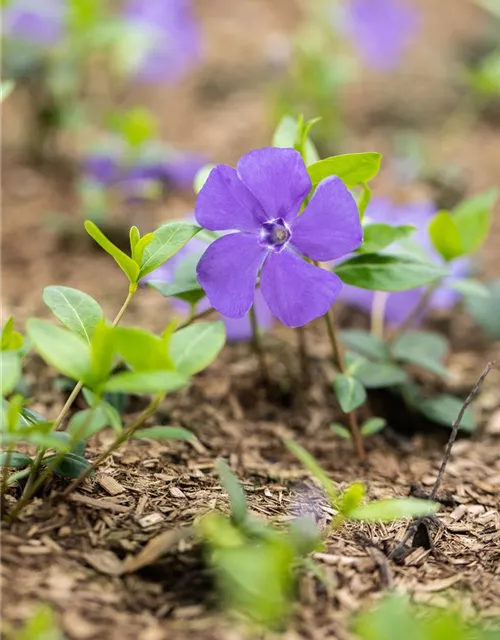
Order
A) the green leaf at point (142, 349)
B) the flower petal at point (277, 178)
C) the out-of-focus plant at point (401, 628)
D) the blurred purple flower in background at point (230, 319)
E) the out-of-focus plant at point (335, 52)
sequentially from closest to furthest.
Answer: the out-of-focus plant at point (401, 628), the green leaf at point (142, 349), the flower petal at point (277, 178), the blurred purple flower in background at point (230, 319), the out-of-focus plant at point (335, 52)

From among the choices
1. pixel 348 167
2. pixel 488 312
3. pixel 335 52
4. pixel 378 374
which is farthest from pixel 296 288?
pixel 335 52

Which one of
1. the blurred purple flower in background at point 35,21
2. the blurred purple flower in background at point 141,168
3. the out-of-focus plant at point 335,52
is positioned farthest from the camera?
the out-of-focus plant at point 335,52

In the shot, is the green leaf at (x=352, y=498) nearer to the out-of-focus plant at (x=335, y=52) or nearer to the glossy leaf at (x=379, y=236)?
the glossy leaf at (x=379, y=236)

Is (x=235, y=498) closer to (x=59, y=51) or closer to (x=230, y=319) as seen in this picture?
(x=230, y=319)

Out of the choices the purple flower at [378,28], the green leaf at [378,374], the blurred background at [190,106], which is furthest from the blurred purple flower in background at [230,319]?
the purple flower at [378,28]

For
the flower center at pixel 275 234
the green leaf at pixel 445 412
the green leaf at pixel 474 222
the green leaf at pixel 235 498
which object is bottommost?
the green leaf at pixel 445 412

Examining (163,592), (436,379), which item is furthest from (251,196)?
(436,379)

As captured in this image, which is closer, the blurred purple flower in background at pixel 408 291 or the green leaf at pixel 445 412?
the green leaf at pixel 445 412

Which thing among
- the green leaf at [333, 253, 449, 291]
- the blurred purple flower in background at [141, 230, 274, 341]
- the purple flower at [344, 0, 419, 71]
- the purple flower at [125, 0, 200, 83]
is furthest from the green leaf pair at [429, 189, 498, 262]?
Result: the purple flower at [344, 0, 419, 71]

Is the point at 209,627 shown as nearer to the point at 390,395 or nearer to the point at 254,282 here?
the point at 254,282
